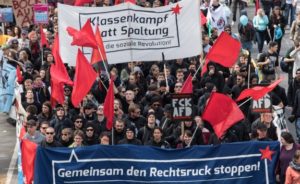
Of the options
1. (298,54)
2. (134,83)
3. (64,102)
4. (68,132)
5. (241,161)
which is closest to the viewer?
(241,161)

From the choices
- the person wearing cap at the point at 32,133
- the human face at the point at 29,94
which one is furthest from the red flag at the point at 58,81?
the person wearing cap at the point at 32,133

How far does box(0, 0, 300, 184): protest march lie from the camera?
14.9m

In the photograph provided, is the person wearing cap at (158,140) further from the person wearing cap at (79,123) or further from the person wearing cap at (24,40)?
the person wearing cap at (24,40)

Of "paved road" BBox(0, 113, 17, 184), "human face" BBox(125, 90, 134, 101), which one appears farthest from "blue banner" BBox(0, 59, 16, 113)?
"human face" BBox(125, 90, 134, 101)

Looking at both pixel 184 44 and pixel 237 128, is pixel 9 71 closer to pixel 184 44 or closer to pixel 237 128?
pixel 184 44

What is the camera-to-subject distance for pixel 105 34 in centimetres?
2019

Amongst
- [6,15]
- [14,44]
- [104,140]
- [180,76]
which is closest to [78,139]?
[104,140]

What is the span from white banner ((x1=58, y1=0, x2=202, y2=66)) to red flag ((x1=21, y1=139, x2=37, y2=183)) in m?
4.73

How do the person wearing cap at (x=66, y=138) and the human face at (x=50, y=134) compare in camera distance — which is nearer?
the human face at (x=50, y=134)

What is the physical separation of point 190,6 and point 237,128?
14.6 ft

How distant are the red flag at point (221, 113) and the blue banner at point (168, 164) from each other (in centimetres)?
91

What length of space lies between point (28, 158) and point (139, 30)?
544 centimetres

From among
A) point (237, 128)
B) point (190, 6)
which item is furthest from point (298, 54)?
point (237, 128)

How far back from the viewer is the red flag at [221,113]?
622 inches
